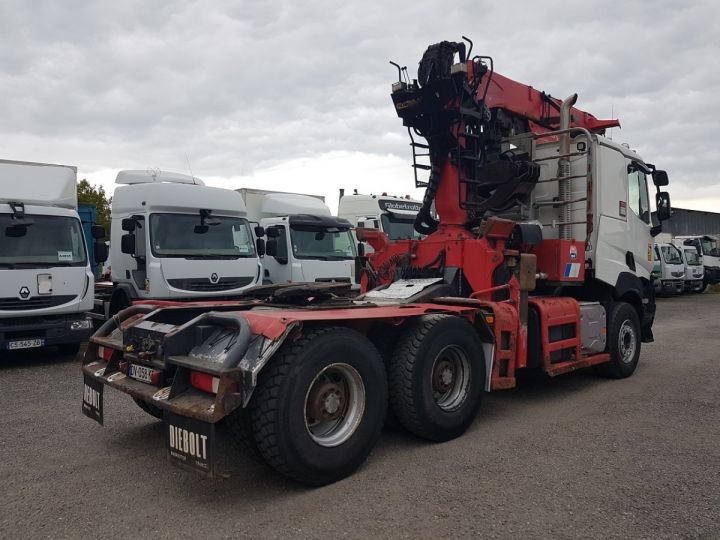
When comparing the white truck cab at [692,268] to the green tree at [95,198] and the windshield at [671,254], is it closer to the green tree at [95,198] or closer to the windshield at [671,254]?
the windshield at [671,254]

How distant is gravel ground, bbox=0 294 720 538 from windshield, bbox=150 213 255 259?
3.86 meters

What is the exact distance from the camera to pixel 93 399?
15.9 feet

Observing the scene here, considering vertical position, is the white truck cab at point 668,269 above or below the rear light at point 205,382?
above

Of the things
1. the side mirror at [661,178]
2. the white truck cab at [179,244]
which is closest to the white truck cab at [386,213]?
the white truck cab at [179,244]

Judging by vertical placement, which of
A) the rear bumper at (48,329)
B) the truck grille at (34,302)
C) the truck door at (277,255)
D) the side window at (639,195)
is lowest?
the rear bumper at (48,329)

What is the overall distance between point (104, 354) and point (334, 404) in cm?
212

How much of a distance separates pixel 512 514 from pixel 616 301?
16.2 feet

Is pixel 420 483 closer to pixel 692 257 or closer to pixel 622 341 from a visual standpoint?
pixel 622 341

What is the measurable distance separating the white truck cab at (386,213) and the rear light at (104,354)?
8.75 meters

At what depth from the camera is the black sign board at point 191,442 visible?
355 cm

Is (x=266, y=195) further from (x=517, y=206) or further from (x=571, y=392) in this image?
(x=571, y=392)

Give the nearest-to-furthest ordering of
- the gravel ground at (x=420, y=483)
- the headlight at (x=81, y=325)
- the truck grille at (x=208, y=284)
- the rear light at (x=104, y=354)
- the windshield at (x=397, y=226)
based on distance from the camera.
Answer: the gravel ground at (x=420, y=483)
the rear light at (x=104, y=354)
the headlight at (x=81, y=325)
the truck grille at (x=208, y=284)
the windshield at (x=397, y=226)

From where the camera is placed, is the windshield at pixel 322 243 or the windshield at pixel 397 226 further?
the windshield at pixel 397 226

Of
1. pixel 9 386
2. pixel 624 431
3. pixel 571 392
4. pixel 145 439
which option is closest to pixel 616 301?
pixel 571 392
